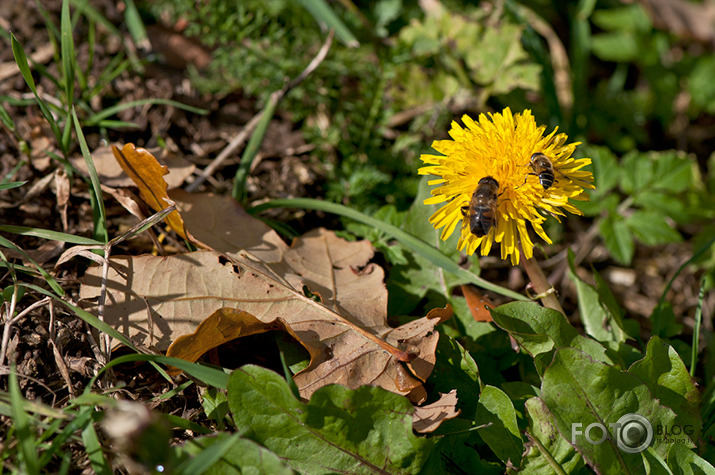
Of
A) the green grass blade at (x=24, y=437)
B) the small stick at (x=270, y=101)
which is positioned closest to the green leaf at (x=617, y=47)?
the small stick at (x=270, y=101)

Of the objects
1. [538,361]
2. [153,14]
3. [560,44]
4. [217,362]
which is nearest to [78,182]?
[217,362]

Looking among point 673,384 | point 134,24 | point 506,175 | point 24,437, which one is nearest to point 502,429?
point 673,384

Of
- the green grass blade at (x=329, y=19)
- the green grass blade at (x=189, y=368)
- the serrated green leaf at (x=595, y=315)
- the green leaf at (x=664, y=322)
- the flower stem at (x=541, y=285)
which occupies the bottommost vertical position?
the green leaf at (x=664, y=322)

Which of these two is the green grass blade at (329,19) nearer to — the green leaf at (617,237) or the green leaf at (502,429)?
the green leaf at (617,237)

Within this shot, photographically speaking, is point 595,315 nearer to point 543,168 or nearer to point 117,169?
point 543,168

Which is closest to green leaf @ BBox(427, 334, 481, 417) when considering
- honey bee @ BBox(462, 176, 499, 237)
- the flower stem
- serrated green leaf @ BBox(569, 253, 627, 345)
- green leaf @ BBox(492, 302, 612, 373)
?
green leaf @ BBox(492, 302, 612, 373)

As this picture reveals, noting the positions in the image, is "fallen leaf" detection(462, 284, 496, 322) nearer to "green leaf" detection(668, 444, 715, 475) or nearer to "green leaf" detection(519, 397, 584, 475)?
"green leaf" detection(519, 397, 584, 475)
